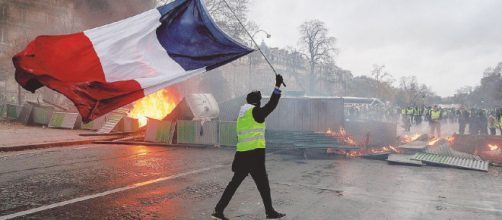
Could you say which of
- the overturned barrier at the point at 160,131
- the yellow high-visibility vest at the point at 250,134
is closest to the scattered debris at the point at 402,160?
the yellow high-visibility vest at the point at 250,134

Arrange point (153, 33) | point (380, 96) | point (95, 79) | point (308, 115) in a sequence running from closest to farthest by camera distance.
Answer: point (95, 79) < point (153, 33) < point (308, 115) < point (380, 96)

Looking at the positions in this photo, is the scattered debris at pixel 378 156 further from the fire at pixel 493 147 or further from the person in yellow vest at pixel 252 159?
→ the person in yellow vest at pixel 252 159

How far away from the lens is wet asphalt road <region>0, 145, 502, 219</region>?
544 centimetres

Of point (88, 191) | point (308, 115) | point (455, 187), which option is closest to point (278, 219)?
point (88, 191)

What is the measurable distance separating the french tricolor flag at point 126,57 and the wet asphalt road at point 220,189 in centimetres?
167

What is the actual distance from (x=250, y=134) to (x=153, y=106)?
16.1 meters

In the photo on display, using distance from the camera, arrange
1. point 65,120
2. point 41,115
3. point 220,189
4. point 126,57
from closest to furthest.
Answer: point 126,57 → point 220,189 → point 65,120 → point 41,115

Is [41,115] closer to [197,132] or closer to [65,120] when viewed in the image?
[65,120]

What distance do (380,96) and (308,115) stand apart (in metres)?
75.4

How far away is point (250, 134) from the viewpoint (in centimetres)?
485

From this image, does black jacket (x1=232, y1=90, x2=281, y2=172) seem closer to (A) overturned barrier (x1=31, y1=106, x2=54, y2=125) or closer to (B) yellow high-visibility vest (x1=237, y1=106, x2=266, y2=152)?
(B) yellow high-visibility vest (x1=237, y1=106, x2=266, y2=152)

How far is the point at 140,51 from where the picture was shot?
5613mm

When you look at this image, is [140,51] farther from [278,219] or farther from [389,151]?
[389,151]

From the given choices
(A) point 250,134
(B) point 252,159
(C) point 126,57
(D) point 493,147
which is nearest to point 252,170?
(B) point 252,159
